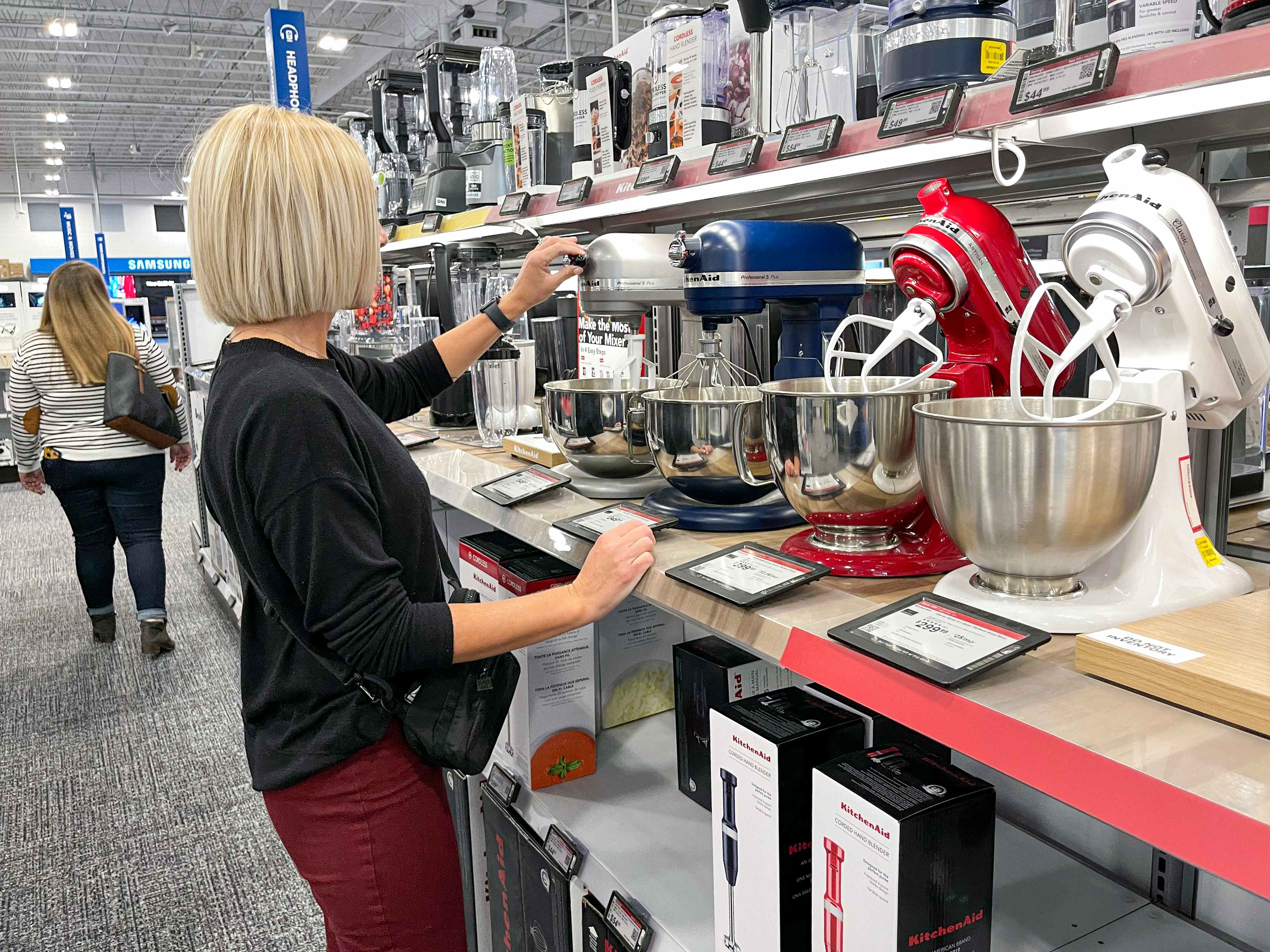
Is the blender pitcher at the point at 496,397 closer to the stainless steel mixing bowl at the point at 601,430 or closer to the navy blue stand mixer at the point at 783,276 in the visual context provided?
the stainless steel mixing bowl at the point at 601,430

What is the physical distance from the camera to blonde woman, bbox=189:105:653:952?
3.53ft

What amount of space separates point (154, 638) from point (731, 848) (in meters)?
3.51

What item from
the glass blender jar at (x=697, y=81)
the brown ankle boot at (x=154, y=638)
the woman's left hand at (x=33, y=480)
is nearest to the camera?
the glass blender jar at (x=697, y=81)

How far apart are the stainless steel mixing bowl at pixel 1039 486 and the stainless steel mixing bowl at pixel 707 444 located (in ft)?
1.17

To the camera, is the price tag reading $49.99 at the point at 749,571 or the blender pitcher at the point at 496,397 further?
the blender pitcher at the point at 496,397

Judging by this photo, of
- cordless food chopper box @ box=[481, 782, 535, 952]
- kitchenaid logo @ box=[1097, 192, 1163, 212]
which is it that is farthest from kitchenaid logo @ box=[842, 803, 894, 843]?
cordless food chopper box @ box=[481, 782, 535, 952]

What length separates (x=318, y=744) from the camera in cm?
126

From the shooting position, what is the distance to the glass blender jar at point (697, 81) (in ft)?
5.38

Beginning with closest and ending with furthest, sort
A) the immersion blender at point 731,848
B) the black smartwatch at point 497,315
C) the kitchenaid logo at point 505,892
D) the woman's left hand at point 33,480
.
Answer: the immersion blender at point 731,848, the kitchenaid logo at point 505,892, the black smartwatch at point 497,315, the woman's left hand at point 33,480

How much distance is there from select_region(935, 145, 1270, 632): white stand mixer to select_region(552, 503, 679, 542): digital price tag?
17.2 inches

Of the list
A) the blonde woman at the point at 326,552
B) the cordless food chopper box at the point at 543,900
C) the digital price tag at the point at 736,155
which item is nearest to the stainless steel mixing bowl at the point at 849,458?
the blonde woman at the point at 326,552

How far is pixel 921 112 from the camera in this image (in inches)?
43.2

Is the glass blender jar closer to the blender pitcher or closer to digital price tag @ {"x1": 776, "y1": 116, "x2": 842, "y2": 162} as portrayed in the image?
digital price tag @ {"x1": 776, "y1": 116, "x2": 842, "y2": 162}

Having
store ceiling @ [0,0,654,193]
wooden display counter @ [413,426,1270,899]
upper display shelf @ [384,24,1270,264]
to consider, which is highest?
store ceiling @ [0,0,654,193]
